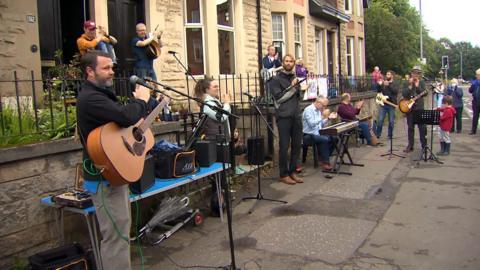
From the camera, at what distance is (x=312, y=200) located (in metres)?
6.99

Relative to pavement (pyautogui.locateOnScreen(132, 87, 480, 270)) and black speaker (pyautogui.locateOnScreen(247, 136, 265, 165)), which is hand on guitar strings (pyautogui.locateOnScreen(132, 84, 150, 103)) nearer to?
pavement (pyautogui.locateOnScreen(132, 87, 480, 270))

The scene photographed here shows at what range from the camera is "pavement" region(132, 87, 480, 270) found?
4750 millimetres

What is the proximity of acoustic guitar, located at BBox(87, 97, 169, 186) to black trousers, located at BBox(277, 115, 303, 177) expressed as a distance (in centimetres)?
419

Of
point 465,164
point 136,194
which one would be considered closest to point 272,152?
point 465,164

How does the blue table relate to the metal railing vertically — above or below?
below

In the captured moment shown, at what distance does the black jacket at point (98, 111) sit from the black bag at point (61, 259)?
3.40 ft

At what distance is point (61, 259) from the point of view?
3.92m

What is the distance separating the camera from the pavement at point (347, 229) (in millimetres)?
4750

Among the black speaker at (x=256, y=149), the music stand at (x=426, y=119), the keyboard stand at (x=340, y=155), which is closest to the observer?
the black speaker at (x=256, y=149)

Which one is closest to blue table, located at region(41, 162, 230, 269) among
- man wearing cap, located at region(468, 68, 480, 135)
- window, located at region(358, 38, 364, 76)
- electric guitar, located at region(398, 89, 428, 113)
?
electric guitar, located at region(398, 89, 428, 113)

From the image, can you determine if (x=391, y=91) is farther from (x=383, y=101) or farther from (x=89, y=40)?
(x=89, y=40)

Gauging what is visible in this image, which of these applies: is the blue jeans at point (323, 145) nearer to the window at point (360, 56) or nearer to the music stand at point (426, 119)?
the music stand at point (426, 119)

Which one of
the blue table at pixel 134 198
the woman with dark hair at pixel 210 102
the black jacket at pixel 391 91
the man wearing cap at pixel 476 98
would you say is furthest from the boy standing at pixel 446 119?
the blue table at pixel 134 198

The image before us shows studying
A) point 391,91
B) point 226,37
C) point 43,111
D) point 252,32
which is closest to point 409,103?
point 391,91
